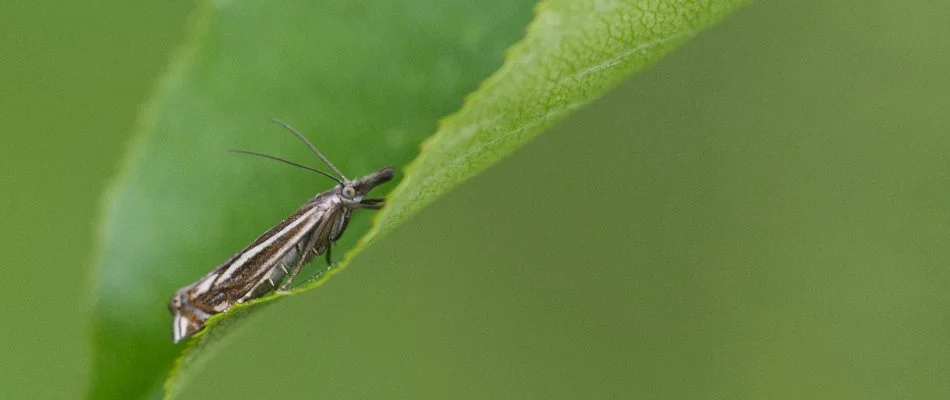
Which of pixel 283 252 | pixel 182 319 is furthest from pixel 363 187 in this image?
pixel 182 319

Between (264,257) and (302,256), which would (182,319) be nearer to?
(264,257)

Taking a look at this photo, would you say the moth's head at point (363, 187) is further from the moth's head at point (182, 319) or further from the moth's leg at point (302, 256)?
the moth's head at point (182, 319)

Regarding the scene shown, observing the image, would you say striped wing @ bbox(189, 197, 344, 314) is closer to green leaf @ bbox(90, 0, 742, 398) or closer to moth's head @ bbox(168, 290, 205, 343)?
moth's head @ bbox(168, 290, 205, 343)

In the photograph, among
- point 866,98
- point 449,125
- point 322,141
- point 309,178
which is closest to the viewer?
point 449,125

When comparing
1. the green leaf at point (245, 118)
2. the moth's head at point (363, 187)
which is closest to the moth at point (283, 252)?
the moth's head at point (363, 187)

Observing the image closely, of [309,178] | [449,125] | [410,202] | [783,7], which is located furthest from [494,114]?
[783,7]

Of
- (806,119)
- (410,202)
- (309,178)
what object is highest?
(309,178)

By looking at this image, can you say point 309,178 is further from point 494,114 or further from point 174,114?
point 494,114
